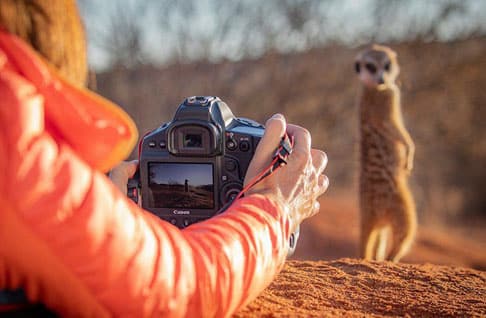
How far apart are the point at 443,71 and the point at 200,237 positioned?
8.45 m

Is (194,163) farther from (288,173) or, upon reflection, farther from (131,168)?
(288,173)

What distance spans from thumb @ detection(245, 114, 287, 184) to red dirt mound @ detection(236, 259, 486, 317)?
1.03ft

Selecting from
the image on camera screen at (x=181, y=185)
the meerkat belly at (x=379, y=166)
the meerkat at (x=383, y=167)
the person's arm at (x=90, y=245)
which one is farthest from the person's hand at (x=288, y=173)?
the meerkat belly at (x=379, y=166)

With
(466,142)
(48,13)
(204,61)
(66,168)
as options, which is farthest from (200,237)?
(466,142)

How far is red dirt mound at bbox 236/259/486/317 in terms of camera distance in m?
1.27

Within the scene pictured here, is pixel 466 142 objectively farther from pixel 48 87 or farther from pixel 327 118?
pixel 48 87

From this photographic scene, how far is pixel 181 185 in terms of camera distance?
1.42m

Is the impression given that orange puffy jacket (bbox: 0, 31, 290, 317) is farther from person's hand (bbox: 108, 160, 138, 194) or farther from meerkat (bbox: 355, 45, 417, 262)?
meerkat (bbox: 355, 45, 417, 262)

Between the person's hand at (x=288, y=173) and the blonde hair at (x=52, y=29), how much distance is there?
1.27ft

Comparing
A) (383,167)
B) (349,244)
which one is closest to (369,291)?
(383,167)

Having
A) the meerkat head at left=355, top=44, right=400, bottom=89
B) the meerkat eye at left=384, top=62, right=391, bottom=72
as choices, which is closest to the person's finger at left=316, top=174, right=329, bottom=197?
the meerkat head at left=355, top=44, right=400, bottom=89

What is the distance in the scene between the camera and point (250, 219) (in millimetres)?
876

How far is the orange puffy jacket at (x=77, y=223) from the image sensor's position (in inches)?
25.5

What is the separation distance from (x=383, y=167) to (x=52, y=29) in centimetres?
340
